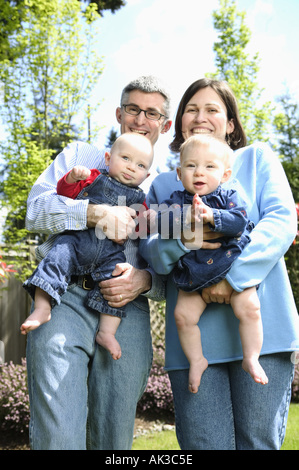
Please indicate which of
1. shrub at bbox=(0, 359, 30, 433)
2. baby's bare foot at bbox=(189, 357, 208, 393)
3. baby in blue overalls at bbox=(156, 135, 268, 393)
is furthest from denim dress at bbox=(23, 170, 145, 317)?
shrub at bbox=(0, 359, 30, 433)

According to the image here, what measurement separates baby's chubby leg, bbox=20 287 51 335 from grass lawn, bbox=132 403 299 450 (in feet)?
10.4

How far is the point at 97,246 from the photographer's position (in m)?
2.14

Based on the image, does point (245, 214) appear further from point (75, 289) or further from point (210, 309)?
point (75, 289)

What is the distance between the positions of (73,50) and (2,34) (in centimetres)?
112

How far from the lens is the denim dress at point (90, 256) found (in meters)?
2.01

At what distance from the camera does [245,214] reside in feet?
6.53

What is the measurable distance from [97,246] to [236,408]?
2.96 feet

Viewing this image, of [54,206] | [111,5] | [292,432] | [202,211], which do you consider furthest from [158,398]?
[111,5]

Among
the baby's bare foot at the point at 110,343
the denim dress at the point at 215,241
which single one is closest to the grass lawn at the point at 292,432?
the baby's bare foot at the point at 110,343

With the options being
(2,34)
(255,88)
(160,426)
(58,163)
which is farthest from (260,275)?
(255,88)

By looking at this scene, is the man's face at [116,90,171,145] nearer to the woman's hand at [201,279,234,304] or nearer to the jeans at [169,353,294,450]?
the woman's hand at [201,279,234,304]

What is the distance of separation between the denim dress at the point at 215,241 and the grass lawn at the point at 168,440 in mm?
3191

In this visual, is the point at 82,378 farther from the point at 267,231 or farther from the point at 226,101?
the point at 226,101

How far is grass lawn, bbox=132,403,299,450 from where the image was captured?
4554 millimetres
